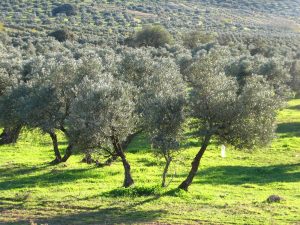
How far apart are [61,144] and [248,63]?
3444 cm

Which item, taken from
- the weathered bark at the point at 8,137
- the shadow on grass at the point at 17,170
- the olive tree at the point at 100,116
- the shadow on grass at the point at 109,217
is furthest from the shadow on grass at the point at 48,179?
the weathered bark at the point at 8,137

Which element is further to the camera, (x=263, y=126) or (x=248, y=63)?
(x=248, y=63)

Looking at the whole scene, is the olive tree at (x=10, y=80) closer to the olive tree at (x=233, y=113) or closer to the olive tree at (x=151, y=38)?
the olive tree at (x=233, y=113)

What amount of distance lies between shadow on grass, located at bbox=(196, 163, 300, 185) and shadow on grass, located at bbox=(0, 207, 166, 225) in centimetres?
1239

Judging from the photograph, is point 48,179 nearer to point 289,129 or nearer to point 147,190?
point 147,190

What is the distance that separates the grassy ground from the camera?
96.4 ft

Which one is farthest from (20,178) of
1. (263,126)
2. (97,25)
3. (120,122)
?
(97,25)

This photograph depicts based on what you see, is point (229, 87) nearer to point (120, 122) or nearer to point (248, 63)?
point (120, 122)

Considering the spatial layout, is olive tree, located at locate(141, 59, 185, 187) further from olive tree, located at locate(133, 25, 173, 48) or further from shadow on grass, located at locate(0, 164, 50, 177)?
olive tree, located at locate(133, 25, 173, 48)

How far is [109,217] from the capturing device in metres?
29.1

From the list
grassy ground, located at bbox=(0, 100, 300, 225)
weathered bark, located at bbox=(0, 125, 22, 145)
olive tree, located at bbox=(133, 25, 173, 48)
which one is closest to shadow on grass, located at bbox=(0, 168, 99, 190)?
grassy ground, located at bbox=(0, 100, 300, 225)

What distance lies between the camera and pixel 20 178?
41.0 m

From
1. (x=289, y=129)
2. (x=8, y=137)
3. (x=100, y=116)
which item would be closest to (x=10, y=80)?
(x=8, y=137)

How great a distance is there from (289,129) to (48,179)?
129ft
